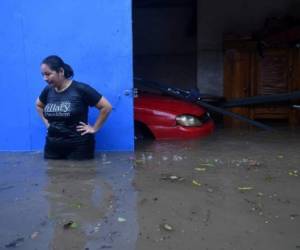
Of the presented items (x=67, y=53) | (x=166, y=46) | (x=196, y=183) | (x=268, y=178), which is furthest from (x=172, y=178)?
(x=166, y=46)

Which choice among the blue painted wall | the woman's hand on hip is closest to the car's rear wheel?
the blue painted wall

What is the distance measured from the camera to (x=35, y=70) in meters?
6.11

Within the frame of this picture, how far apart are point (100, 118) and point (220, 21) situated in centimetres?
548

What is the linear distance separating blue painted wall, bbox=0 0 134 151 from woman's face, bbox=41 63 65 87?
2.08ft

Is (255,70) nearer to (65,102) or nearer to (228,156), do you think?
(228,156)

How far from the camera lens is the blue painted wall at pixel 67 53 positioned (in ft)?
19.6

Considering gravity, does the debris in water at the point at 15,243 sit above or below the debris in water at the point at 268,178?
above

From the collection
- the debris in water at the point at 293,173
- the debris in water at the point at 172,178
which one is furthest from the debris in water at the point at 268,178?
the debris in water at the point at 172,178

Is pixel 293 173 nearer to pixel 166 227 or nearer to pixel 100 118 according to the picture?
pixel 166 227

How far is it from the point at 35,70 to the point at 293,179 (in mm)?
3453

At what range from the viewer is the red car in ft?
22.7

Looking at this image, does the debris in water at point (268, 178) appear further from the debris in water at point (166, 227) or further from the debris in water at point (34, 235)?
the debris in water at point (34, 235)

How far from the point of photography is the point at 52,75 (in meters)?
5.38

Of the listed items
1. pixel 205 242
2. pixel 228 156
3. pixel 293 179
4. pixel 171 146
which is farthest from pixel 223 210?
pixel 171 146
